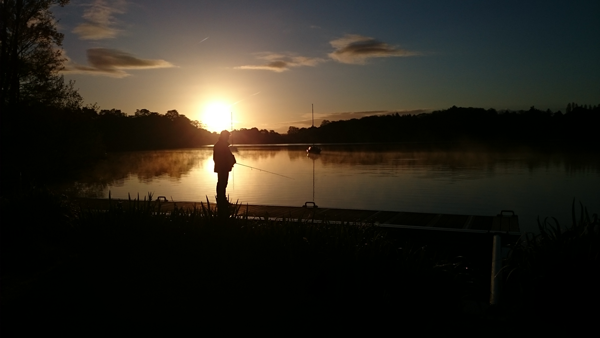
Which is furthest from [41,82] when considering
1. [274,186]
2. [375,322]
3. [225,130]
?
[375,322]

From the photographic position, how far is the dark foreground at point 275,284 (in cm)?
439

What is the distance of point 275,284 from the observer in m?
5.23

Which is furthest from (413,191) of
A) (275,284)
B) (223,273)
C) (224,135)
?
(275,284)

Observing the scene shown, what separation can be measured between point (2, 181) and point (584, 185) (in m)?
31.8

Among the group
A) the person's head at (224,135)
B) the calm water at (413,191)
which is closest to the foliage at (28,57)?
the calm water at (413,191)

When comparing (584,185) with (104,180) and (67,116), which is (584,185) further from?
(104,180)

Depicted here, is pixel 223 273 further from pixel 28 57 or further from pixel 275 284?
pixel 28 57

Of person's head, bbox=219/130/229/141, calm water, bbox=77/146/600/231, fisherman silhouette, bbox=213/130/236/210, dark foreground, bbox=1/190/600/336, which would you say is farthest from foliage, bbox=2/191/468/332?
calm water, bbox=77/146/600/231

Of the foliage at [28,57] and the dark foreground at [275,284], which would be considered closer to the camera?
the dark foreground at [275,284]

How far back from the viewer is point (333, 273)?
500 cm

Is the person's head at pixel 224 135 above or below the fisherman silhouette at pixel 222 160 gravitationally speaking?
above

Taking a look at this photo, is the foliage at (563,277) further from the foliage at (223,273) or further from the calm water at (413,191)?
the calm water at (413,191)

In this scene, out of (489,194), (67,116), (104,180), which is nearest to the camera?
(67,116)

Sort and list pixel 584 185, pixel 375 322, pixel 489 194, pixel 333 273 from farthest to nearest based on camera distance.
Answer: pixel 584 185 < pixel 489 194 < pixel 333 273 < pixel 375 322
